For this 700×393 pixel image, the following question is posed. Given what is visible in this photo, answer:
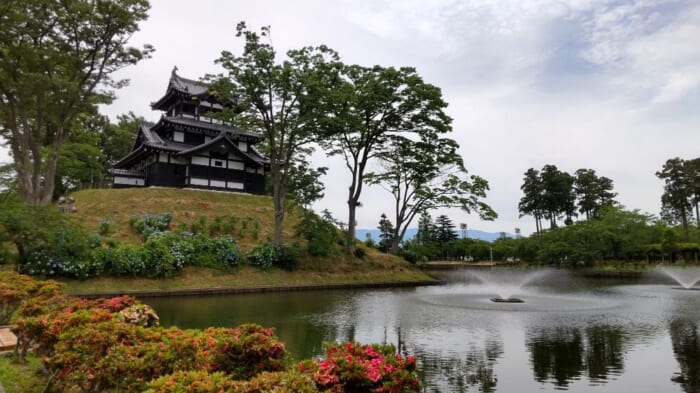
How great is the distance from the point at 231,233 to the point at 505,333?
74.5ft

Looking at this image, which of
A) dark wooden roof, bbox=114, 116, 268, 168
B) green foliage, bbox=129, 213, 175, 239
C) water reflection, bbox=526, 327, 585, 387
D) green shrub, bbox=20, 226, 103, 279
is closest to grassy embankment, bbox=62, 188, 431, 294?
green foliage, bbox=129, 213, 175, 239

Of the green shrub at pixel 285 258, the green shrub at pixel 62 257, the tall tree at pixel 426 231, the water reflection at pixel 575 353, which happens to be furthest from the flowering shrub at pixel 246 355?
the tall tree at pixel 426 231

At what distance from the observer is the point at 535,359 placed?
9.17 metres

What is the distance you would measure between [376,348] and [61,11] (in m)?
25.3

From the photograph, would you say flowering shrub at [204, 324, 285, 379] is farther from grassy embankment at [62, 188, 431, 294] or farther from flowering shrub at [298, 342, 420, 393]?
grassy embankment at [62, 188, 431, 294]

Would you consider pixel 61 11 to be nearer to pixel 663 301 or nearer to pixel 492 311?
pixel 492 311

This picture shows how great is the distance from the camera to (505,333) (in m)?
11.9

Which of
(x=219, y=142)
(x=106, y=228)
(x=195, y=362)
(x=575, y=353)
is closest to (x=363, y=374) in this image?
(x=195, y=362)

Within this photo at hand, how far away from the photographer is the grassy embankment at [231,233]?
23.6m

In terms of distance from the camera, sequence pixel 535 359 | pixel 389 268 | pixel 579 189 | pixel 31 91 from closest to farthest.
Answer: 1. pixel 535 359
2. pixel 31 91
3. pixel 389 268
4. pixel 579 189

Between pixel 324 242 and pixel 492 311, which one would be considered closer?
pixel 492 311

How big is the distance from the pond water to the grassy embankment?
3.35 meters

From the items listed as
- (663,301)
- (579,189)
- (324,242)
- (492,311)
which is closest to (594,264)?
(579,189)

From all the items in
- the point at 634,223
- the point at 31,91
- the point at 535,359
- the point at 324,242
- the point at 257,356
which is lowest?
the point at 535,359
